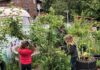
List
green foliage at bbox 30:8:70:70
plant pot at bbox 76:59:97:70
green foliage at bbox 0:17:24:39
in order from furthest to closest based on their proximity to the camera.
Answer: green foliage at bbox 0:17:24:39 → plant pot at bbox 76:59:97:70 → green foliage at bbox 30:8:70:70

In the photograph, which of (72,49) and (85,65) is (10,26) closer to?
(72,49)

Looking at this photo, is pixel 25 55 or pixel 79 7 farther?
pixel 79 7

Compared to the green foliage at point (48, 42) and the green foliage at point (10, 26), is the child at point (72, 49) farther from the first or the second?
the green foliage at point (10, 26)

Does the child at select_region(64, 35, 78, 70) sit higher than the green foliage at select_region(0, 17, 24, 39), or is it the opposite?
the green foliage at select_region(0, 17, 24, 39)

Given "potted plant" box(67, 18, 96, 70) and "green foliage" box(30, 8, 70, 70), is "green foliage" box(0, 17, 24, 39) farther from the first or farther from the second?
"potted plant" box(67, 18, 96, 70)

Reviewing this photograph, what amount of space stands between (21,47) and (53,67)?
1372mm

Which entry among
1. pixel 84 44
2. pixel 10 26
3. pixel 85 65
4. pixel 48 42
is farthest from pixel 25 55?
pixel 84 44

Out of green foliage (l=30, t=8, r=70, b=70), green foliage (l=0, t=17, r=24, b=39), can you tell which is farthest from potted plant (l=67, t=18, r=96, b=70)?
green foliage (l=0, t=17, r=24, b=39)

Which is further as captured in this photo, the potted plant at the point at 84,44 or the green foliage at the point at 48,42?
the potted plant at the point at 84,44

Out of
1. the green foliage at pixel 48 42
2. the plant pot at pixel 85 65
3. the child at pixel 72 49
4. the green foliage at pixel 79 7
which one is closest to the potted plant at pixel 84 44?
the plant pot at pixel 85 65

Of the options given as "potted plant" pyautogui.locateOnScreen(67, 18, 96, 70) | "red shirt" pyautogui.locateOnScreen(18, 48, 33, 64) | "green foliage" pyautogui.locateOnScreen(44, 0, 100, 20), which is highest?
"red shirt" pyautogui.locateOnScreen(18, 48, 33, 64)

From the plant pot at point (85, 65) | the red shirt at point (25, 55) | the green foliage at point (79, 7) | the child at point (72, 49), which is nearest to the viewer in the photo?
the red shirt at point (25, 55)

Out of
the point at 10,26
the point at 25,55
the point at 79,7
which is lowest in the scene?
the point at 79,7

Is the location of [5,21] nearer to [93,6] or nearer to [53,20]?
[53,20]
